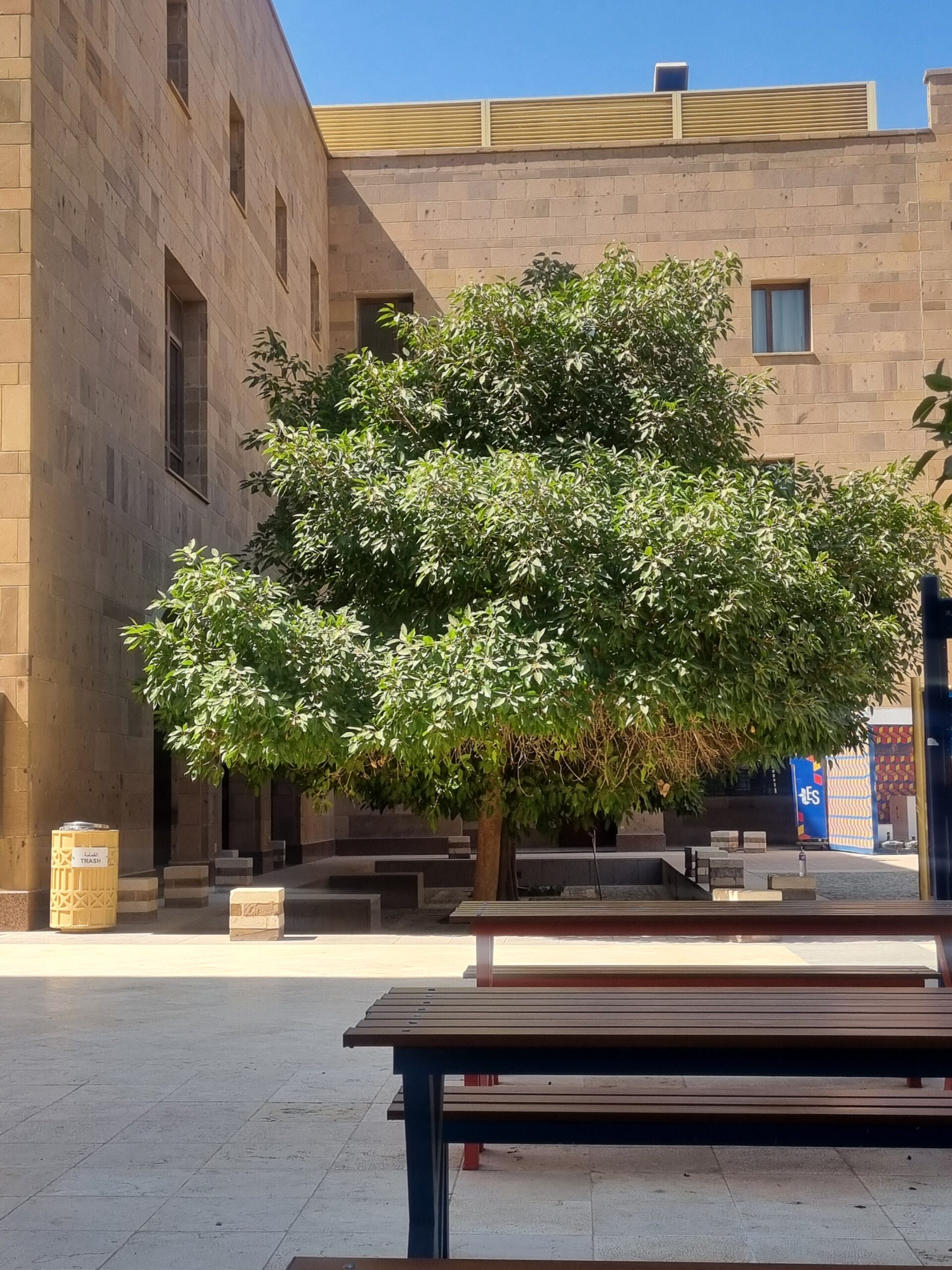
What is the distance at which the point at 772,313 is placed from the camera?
33000mm

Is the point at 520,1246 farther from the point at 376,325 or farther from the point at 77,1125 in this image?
the point at 376,325

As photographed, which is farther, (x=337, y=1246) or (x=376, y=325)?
(x=376, y=325)

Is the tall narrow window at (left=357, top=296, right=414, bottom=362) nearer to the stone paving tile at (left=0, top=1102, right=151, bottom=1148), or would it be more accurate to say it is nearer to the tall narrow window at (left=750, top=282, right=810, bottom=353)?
the tall narrow window at (left=750, top=282, right=810, bottom=353)

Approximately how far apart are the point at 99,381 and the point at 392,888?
7523 millimetres

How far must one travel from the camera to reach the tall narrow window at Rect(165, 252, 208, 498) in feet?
72.7

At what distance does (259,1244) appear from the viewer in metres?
4.40

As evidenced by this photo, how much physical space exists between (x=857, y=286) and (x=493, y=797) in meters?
21.0

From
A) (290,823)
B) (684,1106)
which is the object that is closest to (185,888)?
(290,823)

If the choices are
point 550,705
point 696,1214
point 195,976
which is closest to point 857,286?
point 550,705

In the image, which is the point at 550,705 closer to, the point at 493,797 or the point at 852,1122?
the point at 493,797

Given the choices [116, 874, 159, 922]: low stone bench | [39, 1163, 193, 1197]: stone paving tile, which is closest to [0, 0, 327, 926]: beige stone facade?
[116, 874, 159, 922]: low stone bench

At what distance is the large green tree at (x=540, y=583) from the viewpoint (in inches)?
553

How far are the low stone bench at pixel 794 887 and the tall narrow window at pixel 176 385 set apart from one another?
11.1m

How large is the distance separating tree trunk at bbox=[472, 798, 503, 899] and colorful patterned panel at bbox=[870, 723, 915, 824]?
16047 millimetres
